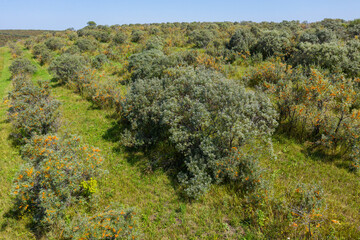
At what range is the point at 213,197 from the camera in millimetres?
6734

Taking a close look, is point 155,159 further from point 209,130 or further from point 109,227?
point 109,227

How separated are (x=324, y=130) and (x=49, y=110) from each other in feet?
45.4

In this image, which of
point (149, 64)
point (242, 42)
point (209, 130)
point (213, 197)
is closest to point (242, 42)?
point (242, 42)

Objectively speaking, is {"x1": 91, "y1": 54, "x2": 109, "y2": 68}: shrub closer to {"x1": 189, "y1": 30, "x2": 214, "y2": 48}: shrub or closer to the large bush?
the large bush

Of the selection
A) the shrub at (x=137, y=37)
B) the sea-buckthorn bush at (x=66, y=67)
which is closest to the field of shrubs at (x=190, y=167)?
the sea-buckthorn bush at (x=66, y=67)

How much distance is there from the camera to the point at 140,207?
21.7ft

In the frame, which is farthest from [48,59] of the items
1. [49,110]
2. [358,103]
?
[358,103]

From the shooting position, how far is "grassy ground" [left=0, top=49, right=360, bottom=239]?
18.7 ft

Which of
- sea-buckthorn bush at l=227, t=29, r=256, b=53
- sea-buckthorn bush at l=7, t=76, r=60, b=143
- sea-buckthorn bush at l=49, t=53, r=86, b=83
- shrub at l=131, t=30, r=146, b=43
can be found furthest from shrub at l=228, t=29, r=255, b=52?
sea-buckthorn bush at l=7, t=76, r=60, b=143

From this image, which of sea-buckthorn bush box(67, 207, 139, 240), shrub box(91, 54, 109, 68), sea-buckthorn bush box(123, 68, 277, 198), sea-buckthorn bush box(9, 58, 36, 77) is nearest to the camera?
sea-buckthorn bush box(67, 207, 139, 240)

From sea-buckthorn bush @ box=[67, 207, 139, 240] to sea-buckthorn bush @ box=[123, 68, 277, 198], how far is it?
217cm

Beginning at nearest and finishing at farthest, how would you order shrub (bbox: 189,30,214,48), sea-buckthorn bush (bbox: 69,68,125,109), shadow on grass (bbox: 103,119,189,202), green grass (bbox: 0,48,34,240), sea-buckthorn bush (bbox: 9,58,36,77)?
green grass (bbox: 0,48,34,240), shadow on grass (bbox: 103,119,189,202), sea-buckthorn bush (bbox: 69,68,125,109), sea-buckthorn bush (bbox: 9,58,36,77), shrub (bbox: 189,30,214,48)

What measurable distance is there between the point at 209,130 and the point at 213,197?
253 cm

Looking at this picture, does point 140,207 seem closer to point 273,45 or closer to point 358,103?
point 358,103
